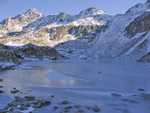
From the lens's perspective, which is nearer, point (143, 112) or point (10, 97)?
point (143, 112)

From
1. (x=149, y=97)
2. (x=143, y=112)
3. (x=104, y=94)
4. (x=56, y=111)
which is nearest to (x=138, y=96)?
(x=149, y=97)

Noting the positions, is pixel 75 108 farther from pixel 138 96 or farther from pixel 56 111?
pixel 138 96

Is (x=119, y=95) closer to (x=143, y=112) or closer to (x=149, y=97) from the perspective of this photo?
(x=149, y=97)

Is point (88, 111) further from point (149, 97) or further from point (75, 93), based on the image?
Answer: point (149, 97)

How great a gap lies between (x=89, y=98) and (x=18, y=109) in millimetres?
8340

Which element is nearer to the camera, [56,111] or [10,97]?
[56,111]

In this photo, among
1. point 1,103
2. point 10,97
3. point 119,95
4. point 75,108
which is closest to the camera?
point 75,108

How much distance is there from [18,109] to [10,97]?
4677mm

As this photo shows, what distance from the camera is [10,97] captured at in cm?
1848

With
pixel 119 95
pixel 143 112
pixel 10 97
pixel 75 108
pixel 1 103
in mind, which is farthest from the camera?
pixel 119 95

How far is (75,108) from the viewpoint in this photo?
15250mm

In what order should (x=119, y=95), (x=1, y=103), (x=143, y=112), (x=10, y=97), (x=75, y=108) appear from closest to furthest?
1. (x=143, y=112)
2. (x=75, y=108)
3. (x=1, y=103)
4. (x=10, y=97)
5. (x=119, y=95)

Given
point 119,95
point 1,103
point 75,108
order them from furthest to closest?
point 119,95 → point 1,103 → point 75,108

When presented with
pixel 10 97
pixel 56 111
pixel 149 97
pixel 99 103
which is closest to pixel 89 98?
pixel 99 103
